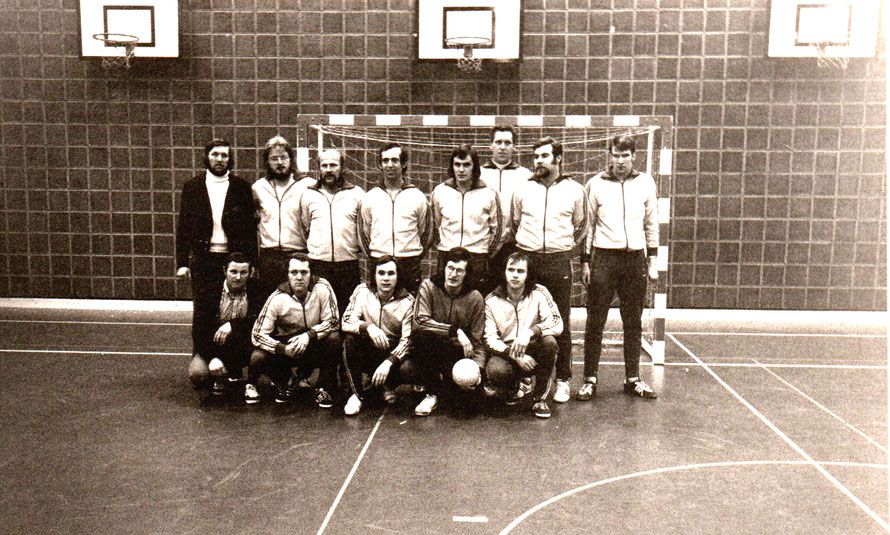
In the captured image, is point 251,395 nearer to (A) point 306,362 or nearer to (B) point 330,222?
(A) point 306,362

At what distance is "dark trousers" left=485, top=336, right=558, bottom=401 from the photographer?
440 cm

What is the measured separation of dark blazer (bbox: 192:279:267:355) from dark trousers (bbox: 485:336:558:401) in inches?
57.0

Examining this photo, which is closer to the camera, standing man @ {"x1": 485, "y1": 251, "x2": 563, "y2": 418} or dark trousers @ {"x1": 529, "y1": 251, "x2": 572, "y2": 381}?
standing man @ {"x1": 485, "y1": 251, "x2": 563, "y2": 418}

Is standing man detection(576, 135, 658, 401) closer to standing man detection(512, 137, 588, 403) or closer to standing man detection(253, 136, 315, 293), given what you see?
standing man detection(512, 137, 588, 403)

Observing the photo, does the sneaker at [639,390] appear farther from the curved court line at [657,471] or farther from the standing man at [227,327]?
the standing man at [227,327]

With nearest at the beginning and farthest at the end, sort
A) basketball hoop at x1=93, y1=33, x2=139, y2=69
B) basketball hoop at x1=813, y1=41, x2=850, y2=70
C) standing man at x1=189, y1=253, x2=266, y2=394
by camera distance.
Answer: standing man at x1=189, y1=253, x2=266, y2=394 → basketball hoop at x1=813, y1=41, x2=850, y2=70 → basketball hoop at x1=93, y1=33, x2=139, y2=69

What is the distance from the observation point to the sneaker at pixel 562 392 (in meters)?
4.70

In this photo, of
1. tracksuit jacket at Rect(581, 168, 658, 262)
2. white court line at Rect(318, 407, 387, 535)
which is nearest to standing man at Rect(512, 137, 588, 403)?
tracksuit jacket at Rect(581, 168, 658, 262)

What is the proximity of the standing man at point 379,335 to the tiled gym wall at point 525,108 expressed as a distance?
301cm

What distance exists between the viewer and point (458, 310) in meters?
4.46

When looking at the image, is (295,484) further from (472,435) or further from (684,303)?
(684,303)

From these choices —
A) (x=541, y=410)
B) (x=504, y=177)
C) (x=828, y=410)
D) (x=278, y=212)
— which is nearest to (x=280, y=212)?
(x=278, y=212)

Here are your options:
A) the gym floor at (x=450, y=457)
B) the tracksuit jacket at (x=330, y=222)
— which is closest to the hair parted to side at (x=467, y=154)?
the tracksuit jacket at (x=330, y=222)

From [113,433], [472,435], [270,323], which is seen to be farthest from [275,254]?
[472,435]
